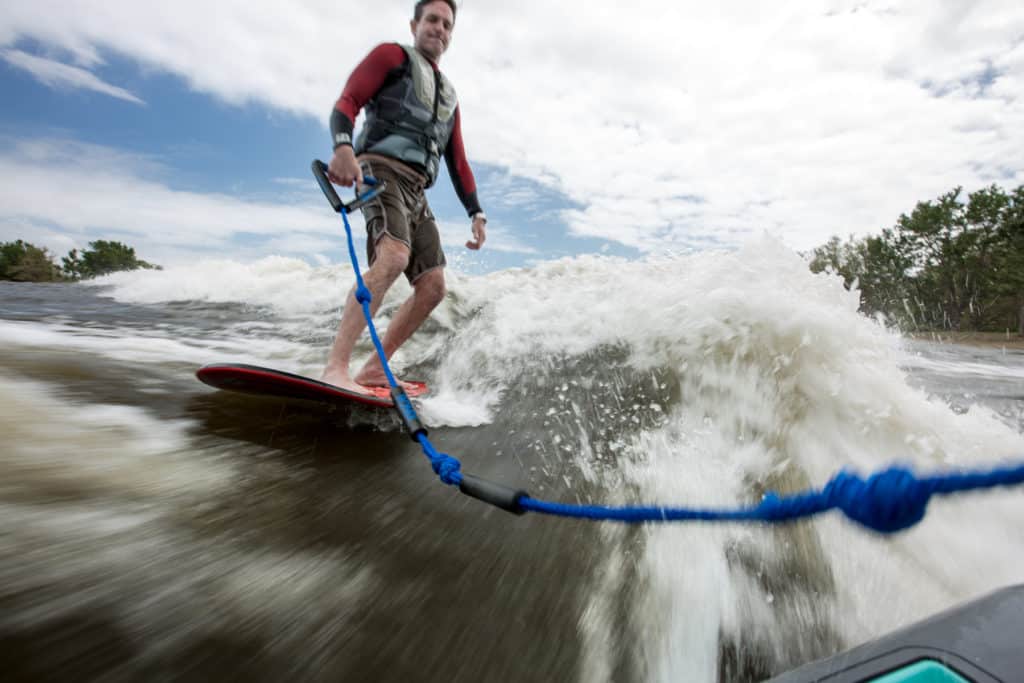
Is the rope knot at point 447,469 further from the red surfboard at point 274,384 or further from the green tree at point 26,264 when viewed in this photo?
the green tree at point 26,264

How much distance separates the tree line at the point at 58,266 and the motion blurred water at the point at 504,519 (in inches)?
2071

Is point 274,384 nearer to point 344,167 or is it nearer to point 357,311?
point 357,311

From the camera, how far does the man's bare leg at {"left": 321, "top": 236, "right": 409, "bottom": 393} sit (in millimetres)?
2465

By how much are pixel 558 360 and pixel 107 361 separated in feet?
9.12

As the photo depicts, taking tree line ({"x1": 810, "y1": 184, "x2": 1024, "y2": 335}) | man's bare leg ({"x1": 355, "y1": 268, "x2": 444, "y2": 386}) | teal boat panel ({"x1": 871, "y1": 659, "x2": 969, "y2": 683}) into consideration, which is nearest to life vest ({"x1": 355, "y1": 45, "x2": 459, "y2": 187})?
man's bare leg ({"x1": 355, "y1": 268, "x2": 444, "y2": 386})

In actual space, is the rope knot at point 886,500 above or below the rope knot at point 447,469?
above

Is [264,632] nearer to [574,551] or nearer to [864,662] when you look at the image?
[574,551]

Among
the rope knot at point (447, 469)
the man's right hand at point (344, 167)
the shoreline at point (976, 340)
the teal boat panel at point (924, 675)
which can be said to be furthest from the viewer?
the shoreline at point (976, 340)

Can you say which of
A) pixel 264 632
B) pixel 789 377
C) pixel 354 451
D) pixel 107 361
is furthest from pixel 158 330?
pixel 789 377

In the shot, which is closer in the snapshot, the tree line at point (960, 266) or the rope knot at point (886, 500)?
the rope knot at point (886, 500)

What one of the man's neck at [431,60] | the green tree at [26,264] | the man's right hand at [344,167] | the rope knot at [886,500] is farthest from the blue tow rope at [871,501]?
the green tree at [26,264]

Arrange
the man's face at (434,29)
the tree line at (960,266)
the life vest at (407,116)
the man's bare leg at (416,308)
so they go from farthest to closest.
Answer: the tree line at (960,266) < the man's bare leg at (416,308) < the man's face at (434,29) < the life vest at (407,116)

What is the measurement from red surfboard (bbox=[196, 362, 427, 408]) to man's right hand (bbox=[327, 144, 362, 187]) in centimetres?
108

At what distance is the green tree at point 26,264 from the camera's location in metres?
46.9
